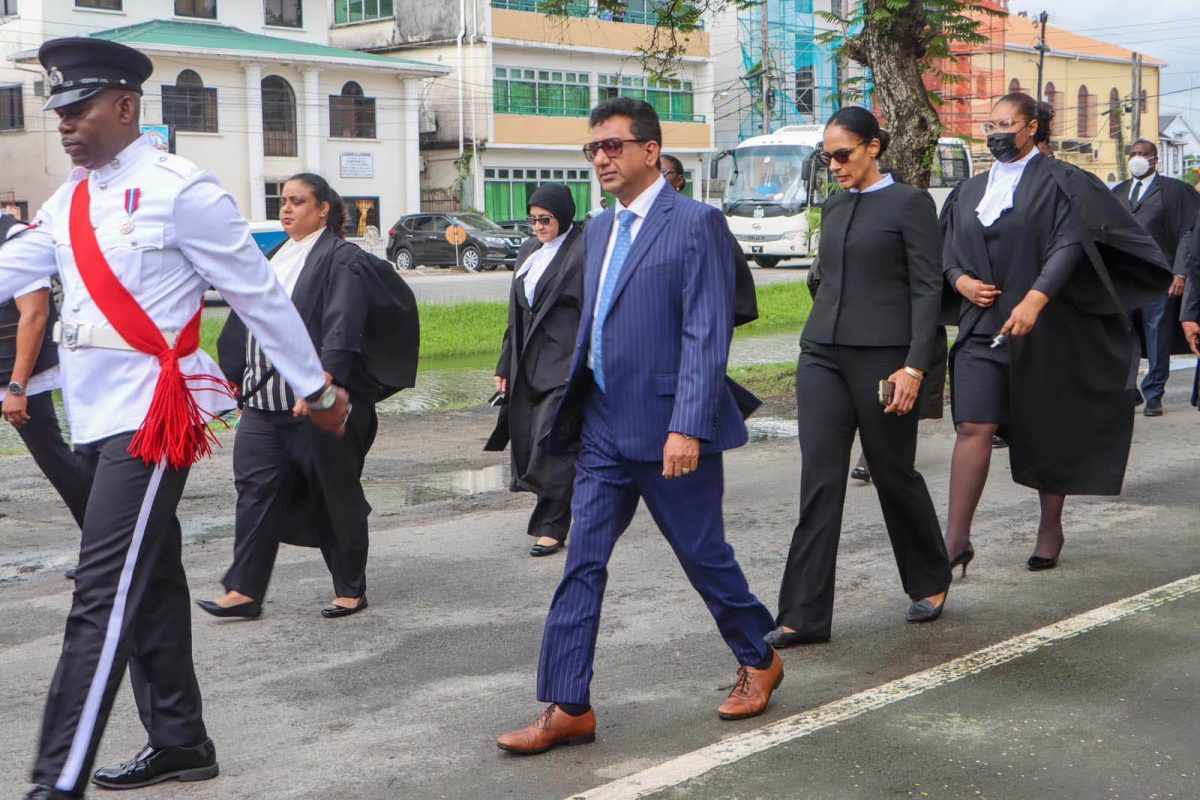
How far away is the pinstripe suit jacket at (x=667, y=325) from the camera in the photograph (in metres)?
4.26

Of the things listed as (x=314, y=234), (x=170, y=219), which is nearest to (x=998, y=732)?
(x=170, y=219)

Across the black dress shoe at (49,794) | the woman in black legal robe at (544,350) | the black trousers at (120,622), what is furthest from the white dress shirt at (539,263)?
the black dress shoe at (49,794)

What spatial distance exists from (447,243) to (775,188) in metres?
8.55

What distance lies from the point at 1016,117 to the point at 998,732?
288cm

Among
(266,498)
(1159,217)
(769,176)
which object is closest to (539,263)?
(266,498)

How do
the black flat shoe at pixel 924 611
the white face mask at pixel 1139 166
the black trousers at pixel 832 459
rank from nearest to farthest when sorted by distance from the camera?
1. the black trousers at pixel 832 459
2. the black flat shoe at pixel 924 611
3. the white face mask at pixel 1139 166

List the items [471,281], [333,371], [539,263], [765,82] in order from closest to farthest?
[333,371]
[539,263]
[471,281]
[765,82]

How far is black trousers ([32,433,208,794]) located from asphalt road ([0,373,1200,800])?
33 cm

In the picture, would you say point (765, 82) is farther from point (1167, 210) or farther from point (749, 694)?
point (749, 694)

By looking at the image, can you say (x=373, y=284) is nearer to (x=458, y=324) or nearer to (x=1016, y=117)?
(x=1016, y=117)

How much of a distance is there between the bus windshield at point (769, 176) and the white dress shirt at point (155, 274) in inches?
1285

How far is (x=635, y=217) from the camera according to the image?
4.38m

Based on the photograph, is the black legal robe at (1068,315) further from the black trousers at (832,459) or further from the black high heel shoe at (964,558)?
the black trousers at (832,459)

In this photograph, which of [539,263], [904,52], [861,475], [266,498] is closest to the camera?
[266,498]
